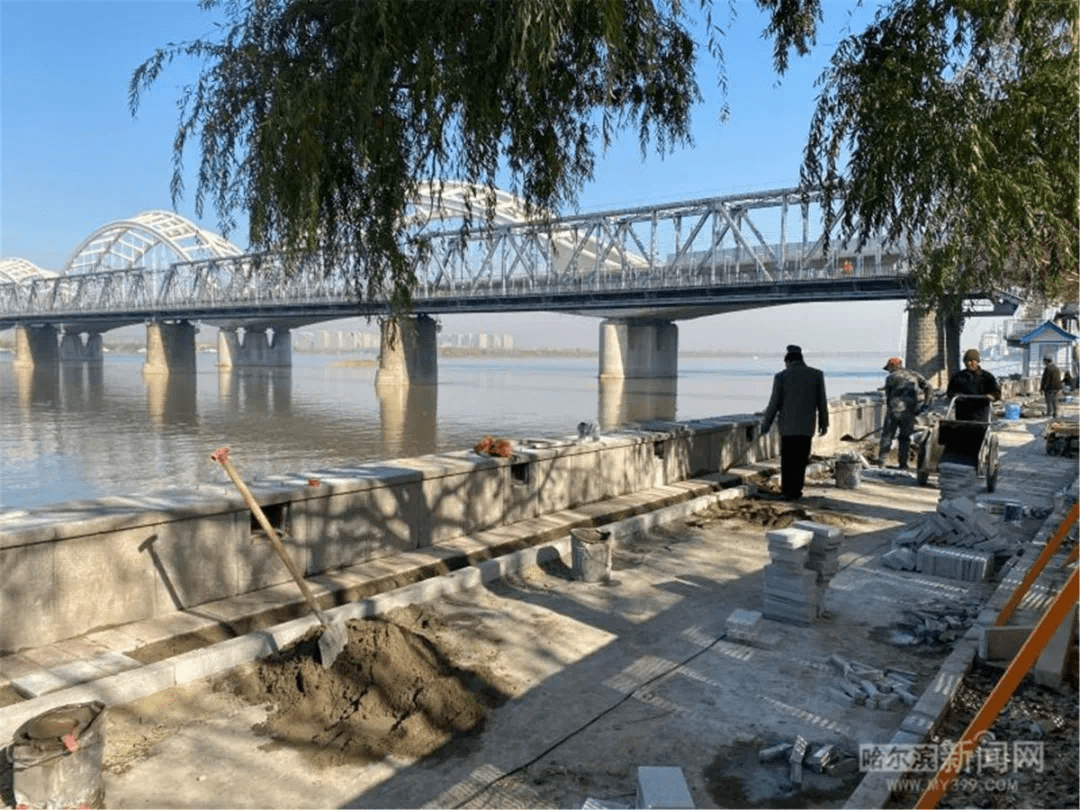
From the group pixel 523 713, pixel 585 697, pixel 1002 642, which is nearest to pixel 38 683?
pixel 523 713

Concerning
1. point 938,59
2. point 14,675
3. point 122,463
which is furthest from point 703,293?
point 14,675

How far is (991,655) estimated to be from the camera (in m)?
4.87

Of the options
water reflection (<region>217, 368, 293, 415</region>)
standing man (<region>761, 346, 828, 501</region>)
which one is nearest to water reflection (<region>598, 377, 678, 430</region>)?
water reflection (<region>217, 368, 293, 415</region>)

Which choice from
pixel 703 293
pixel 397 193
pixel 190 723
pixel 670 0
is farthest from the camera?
pixel 703 293

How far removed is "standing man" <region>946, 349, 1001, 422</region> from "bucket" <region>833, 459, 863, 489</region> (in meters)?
1.50

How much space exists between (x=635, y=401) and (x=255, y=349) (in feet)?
229

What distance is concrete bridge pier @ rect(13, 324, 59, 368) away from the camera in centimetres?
10656

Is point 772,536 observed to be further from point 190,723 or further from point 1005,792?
point 190,723

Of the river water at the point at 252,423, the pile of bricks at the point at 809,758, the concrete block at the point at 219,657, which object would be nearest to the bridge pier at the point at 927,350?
the river water at the point at 252,423

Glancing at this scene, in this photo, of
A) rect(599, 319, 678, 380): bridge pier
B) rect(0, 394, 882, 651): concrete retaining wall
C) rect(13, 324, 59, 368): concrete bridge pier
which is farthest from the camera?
rect(13, 324, 59, 368): concrete bridge pier

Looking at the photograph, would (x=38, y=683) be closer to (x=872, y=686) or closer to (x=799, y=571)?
(x=872, y=686)

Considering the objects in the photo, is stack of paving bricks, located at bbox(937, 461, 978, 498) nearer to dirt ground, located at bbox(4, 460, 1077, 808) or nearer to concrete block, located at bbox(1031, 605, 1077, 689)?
dirt ground, located at bbox(4, 460, 1077, 808)

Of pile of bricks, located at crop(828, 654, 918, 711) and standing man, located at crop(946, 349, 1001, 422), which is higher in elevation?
standing man, located at crop(946, 349, 1001, 422)

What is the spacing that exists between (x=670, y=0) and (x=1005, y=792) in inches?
218
